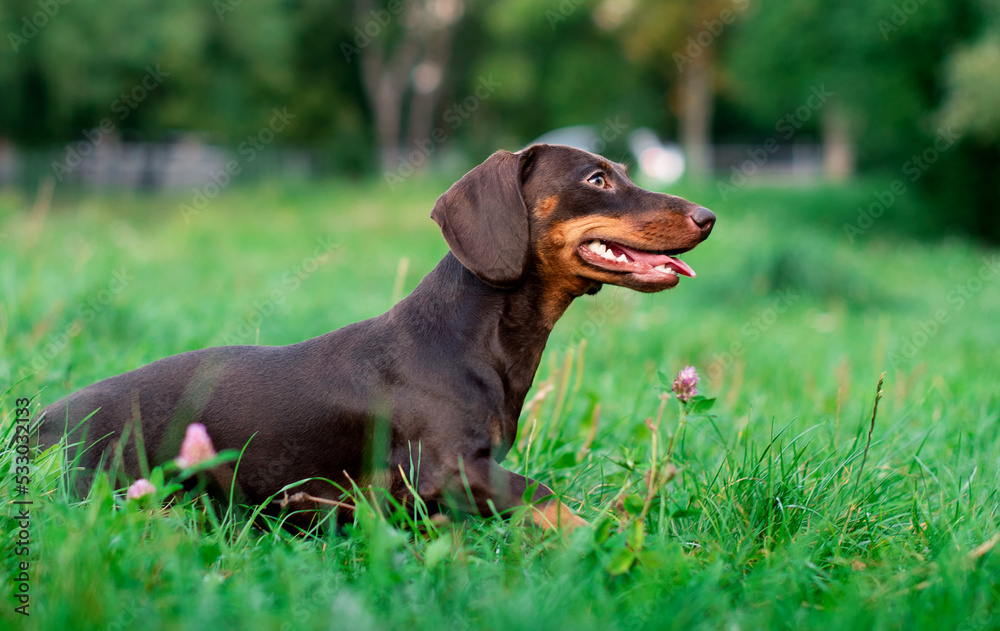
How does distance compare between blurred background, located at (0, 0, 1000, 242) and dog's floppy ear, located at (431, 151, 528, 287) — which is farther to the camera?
blurred background, located at (0, 0, 1000, 242)

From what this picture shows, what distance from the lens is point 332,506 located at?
2.64 meters

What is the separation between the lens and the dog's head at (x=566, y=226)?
8.81ft

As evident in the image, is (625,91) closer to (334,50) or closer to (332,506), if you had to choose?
(334,50)

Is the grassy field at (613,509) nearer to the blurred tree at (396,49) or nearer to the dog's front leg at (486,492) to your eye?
the dog's front leg at (486,492)

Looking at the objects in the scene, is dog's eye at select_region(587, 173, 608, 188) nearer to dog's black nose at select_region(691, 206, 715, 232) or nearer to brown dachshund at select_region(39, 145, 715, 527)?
brown dachshund at select_region(39, 145, 715, 527)

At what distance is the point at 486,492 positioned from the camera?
96.9 inches

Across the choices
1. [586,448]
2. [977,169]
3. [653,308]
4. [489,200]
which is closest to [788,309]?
[653,308]

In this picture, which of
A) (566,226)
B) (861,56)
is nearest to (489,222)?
(566,226)

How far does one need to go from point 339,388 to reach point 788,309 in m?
7.57

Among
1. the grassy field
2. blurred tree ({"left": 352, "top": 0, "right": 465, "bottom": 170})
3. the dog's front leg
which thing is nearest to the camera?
the grassy field

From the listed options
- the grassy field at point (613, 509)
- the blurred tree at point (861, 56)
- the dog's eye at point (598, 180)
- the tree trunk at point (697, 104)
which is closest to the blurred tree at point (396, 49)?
the tree trunk at point (697, 104)

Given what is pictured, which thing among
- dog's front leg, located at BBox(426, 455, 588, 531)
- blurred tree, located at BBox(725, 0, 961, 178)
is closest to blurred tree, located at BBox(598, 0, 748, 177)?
blurred tree, located at BBox(725, 0, 961, 178)

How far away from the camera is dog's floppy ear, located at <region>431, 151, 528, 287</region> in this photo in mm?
2664

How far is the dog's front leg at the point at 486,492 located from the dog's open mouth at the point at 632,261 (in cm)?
76
